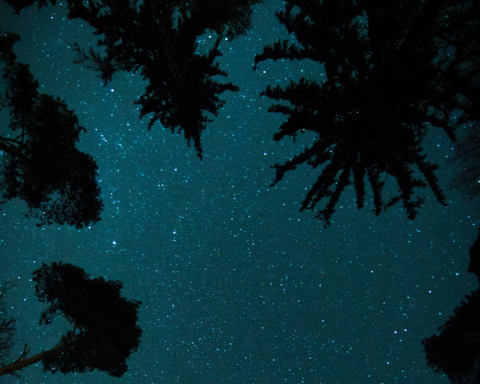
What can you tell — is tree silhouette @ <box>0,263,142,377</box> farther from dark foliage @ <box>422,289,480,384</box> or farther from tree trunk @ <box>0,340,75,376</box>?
dark foliage @ <box>422,289,480,384</box>

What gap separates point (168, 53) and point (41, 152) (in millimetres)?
3694

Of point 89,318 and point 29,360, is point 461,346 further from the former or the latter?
point 29,360

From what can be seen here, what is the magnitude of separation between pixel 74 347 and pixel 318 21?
8649 mm

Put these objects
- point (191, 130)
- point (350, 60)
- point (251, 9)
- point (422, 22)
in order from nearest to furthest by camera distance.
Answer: point (422, 22) < point (350, 60) < point (191, 130) < point (251, 9)

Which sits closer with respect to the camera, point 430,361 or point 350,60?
point 350,60

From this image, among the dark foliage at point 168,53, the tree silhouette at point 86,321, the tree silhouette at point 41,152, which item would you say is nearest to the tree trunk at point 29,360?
the tree silhouette at point 86,321

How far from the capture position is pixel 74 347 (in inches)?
270

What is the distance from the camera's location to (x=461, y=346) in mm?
8398

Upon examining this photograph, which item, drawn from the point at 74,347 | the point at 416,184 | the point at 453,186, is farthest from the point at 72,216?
the point at 453,186

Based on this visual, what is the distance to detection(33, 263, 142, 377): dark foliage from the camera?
6.76m

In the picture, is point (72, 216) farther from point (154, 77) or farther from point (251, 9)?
point (251, 9)

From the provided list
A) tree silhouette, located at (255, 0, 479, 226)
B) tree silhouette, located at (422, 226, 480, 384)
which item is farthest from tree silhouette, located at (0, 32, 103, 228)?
tree silhouette, located at (422, 226, 480, 384)

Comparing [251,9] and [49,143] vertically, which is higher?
[251,9]

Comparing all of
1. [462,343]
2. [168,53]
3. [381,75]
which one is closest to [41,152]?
[168,53]
